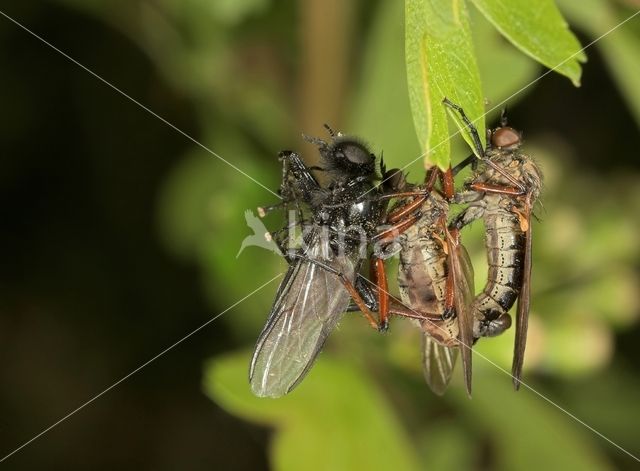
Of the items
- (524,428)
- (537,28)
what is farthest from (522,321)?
(524,428)

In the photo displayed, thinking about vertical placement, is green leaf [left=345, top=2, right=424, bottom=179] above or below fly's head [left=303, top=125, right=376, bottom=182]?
above

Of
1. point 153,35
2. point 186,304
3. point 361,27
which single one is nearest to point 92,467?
point 186,304

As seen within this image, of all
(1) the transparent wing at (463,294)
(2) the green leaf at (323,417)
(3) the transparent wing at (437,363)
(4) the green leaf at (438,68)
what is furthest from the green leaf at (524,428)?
(4) the green leaf at (438,68)

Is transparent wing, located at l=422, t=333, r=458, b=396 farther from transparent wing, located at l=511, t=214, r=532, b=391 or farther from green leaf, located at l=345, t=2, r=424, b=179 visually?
green leaf, located at l=345, t=2, r=424, b=179

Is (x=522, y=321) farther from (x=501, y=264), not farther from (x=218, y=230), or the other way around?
(x=218, y=230)

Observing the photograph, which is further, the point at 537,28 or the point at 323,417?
the point at 323,417

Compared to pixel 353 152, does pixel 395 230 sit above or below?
below

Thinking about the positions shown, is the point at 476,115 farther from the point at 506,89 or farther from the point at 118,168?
the point at 118,168

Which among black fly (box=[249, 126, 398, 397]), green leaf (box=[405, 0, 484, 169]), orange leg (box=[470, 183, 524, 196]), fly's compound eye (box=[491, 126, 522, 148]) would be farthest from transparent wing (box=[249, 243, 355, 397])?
green leaf (box=[405, 0, 484, 169])
